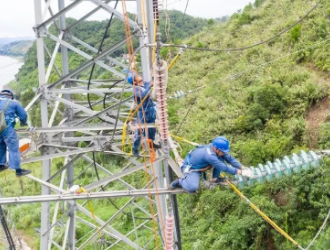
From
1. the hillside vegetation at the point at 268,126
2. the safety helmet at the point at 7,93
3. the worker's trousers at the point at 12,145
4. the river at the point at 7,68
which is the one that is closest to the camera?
the worker's trousers at the point at 12,145

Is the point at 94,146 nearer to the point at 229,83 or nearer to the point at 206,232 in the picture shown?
the point at 206,232

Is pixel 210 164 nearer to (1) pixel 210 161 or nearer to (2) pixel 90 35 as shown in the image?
(1) pixel 210 161

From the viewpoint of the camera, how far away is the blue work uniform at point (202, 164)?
5632 millimetres

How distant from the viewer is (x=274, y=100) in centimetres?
1390

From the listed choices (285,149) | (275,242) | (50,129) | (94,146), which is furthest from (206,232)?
(50,129)

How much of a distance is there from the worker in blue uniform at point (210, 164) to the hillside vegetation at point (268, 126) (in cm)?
405

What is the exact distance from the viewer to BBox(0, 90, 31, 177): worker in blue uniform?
6711mm

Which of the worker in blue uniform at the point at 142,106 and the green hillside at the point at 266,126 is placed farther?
the green hillside at the point at 266,126

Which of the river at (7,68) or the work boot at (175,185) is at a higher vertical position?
the river at (7,68)

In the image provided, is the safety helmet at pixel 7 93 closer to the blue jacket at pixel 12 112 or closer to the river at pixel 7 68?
the blue jacket at pixel 12 112

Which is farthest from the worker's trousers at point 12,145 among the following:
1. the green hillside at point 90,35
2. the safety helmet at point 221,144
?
the green hillside at point 90,35

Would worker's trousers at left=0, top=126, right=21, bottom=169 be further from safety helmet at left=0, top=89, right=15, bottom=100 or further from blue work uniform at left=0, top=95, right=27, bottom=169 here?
safety helmet at left=0, top=89, right=15, bottom=100

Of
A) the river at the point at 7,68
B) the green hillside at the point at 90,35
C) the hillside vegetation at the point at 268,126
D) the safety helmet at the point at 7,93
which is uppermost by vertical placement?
the green hillside at the point at 90,35

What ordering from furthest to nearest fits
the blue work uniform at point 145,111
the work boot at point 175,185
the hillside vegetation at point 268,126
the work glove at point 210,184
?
the hillside vegetation at point 268,126 < the blue work uniform at point 145,111 < the work boot at point 175,185 < the work glove at point 210,184
